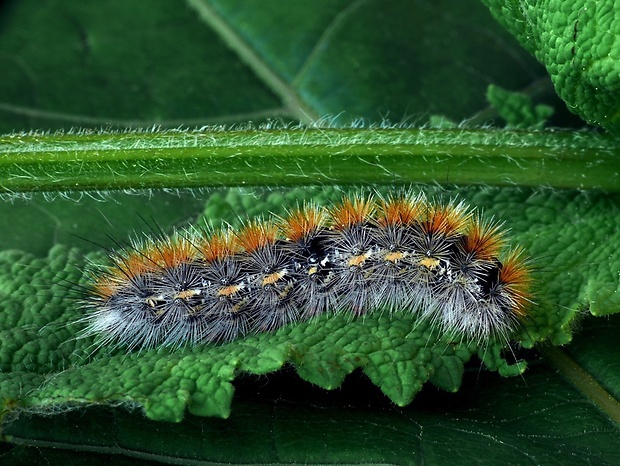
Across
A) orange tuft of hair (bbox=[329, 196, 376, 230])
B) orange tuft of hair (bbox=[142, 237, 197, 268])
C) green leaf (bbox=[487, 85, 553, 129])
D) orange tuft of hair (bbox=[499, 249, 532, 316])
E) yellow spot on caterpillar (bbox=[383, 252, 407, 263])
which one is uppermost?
green leaf (bbox=[487, 85, 553, 129])

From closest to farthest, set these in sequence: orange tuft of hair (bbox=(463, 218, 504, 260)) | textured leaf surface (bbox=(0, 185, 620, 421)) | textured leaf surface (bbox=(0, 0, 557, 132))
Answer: textured leaf surface (bbox=(0, 185, 620, 421)) → orange tuft of hair (bbox=(463, 218, 504, 260)) → textured leaf surface (bbox=(0, 0, 557, 132))

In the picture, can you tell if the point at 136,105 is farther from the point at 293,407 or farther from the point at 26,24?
the point at 293,407

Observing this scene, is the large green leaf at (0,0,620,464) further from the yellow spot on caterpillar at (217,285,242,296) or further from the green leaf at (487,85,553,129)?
the yellow spot on caterpillar at (217,285,242,296)

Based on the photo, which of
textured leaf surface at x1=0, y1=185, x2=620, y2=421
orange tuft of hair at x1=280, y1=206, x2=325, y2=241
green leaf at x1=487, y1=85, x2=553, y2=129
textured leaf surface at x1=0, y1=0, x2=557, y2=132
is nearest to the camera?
textured leaf surface at x1=0, y1=185, x2=620, y2=421

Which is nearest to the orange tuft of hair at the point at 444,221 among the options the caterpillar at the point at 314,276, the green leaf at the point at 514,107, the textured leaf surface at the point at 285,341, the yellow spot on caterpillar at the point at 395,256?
the caterpillar at the point at 314,276

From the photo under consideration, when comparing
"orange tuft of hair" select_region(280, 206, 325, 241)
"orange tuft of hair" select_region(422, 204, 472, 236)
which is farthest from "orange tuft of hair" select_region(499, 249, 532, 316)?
"orange tuft of hair" select_region(280, 206, 325, 241)

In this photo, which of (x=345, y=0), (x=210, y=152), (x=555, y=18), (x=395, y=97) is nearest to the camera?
(x=555, y=18)

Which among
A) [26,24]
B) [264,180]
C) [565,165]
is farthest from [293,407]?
[26,24]

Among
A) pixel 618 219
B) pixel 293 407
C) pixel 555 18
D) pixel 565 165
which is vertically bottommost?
pixel 293 407
